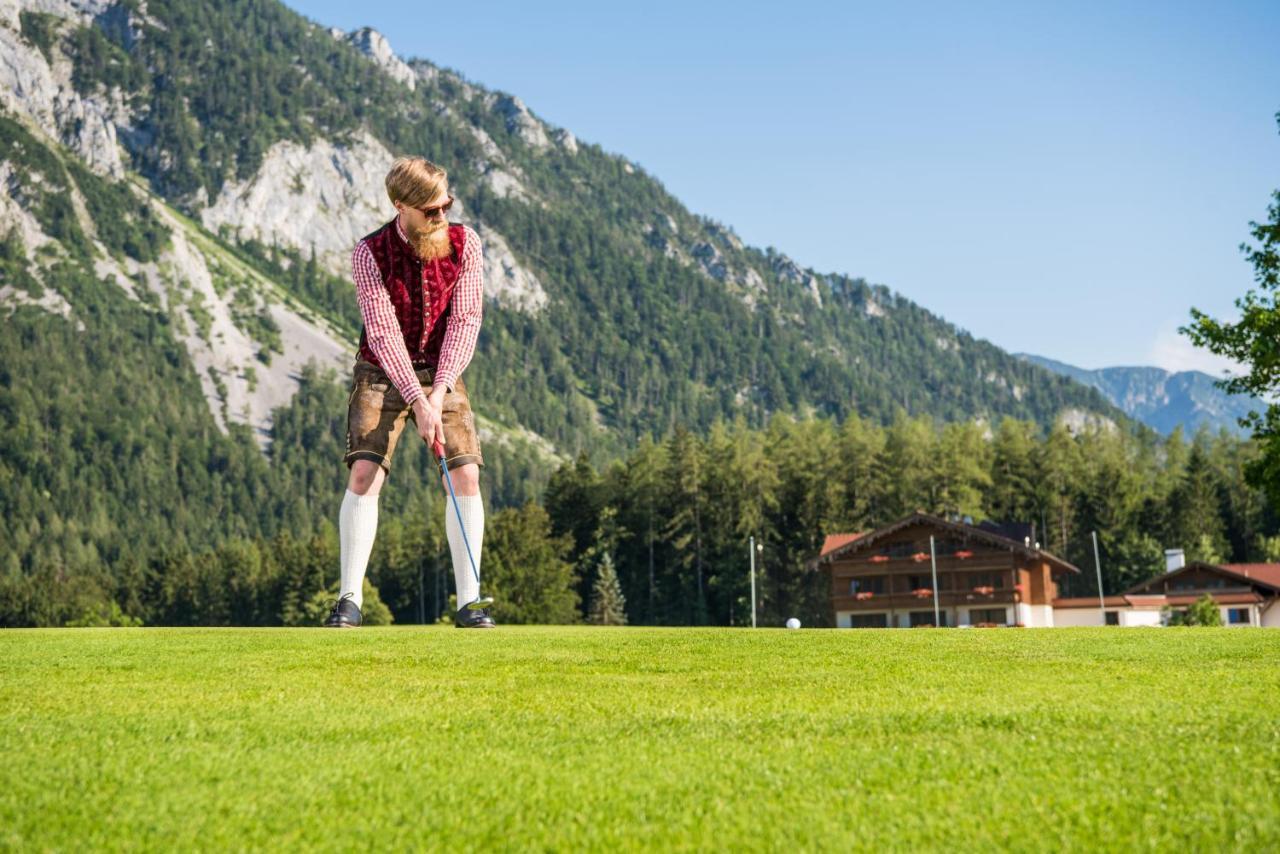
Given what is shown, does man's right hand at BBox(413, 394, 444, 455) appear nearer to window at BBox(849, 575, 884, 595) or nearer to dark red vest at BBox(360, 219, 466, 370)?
dark red vest at BBox(360, 219, 466, 370)

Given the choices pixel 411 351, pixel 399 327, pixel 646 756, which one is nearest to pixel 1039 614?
pixel 411 351

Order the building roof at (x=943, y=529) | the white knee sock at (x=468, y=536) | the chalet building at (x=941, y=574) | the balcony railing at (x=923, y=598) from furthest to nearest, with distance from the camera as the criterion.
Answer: the balcony railing at (x=923, y=598) < the chalet building at (x=941, y=574) < the building roof at (x=943, y=529) < the white knee sock at (x=468, y=536)

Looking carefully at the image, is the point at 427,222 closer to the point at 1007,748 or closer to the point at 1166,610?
the point at 1007,748

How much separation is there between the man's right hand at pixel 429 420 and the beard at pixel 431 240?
1362mm

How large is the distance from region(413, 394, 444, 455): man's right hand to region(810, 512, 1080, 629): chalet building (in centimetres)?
7983

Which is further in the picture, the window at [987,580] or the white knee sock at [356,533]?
the window at [987,580]

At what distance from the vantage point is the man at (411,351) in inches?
449

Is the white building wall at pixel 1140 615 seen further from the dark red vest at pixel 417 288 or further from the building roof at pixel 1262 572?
the dark red vest at pixel 417 288

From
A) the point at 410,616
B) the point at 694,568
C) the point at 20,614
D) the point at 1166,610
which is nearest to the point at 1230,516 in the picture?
the point at 1166,610

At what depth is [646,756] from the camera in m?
6.49

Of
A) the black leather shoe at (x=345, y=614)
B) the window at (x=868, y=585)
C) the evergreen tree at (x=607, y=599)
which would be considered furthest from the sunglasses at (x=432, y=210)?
the evergreen tree at (x=607, y=599)

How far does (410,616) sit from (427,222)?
14033 cm

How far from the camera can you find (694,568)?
118 m

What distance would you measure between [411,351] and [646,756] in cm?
637
